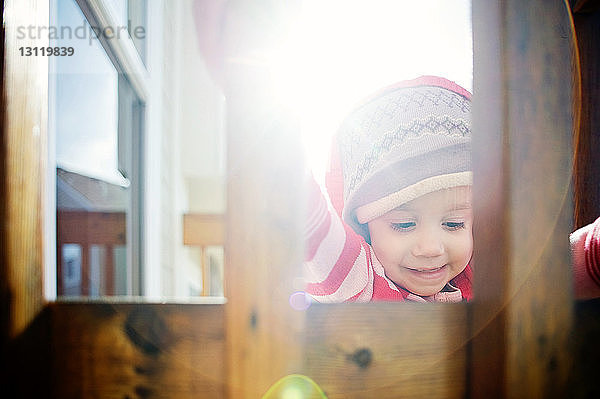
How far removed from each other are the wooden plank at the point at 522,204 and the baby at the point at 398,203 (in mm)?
676

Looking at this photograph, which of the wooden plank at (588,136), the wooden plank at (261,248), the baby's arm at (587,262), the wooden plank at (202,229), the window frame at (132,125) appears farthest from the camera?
the wooden plank at (202,229)

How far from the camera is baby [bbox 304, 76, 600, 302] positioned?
1.29m

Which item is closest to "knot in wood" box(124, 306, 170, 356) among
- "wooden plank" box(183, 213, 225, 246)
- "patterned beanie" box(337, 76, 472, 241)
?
"patterned beanie" box(337, 76, 472, 241)

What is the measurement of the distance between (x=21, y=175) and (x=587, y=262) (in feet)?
2.86

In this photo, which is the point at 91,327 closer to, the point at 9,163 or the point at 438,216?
the point at 9,163

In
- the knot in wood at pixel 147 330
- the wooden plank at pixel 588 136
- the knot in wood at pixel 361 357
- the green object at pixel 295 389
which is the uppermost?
the wooden plank at pixel 588 136

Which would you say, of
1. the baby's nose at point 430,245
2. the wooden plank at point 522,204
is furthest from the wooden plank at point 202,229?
the wooden plank at point 522,204

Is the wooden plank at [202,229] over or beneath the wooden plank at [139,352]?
over

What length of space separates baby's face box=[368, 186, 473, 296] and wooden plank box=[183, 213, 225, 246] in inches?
47.4

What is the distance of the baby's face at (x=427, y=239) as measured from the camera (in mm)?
1280

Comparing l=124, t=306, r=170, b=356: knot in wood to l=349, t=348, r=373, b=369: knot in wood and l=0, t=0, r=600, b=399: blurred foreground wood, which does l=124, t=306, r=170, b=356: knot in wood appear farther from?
l=349, t=348, r=373, b=369: knot in wood

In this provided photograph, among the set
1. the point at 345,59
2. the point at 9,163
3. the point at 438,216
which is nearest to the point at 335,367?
the point at 9,163

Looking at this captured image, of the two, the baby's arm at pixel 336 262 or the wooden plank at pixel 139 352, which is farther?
the baby's arm at pixel 336 262

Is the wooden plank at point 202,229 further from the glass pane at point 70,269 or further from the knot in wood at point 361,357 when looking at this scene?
the knot in wood at point 361,357
